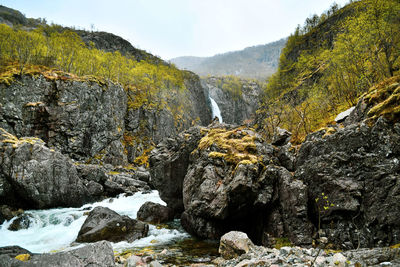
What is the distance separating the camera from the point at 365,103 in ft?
39.5

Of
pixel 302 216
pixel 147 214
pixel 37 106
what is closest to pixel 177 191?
pixel 147 214

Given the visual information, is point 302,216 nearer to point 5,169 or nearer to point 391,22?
point 391,22

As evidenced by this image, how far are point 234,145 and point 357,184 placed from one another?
25.0 ft

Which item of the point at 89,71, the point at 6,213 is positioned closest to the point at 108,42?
the point at 89,71

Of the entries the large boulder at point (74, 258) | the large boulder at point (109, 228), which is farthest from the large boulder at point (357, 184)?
the large boulder at point (109, 228)

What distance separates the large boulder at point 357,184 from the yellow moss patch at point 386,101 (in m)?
0.44

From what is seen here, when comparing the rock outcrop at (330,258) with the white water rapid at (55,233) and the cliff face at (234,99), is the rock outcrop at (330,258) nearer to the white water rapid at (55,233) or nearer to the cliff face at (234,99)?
the white water rapid at (55,233)

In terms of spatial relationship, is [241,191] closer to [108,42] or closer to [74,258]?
[74,258]

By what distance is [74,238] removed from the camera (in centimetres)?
1503

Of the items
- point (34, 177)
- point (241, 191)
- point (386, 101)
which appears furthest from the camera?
point (34, 177)

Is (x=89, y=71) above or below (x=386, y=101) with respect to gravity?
above

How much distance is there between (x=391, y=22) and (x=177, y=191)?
23.6 metres

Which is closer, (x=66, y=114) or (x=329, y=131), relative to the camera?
(x=329, y=131)

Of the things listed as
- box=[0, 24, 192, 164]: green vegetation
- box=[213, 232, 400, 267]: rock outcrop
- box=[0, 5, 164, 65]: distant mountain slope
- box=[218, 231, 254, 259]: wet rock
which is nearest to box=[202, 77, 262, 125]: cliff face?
box=[0, 24, 192, 164]: green vegetation
